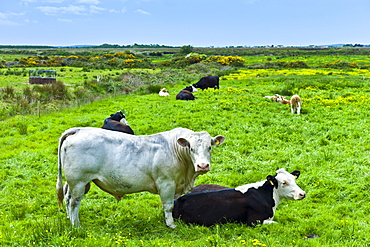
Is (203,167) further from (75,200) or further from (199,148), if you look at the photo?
(75,200)

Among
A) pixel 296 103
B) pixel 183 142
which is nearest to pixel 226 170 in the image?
pixel 183 142

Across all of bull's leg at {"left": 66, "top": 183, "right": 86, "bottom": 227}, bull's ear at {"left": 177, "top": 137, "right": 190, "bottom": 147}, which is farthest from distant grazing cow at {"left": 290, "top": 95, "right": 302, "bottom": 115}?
bull's leg at {"left": 66, "top": 183, "right": 86, "bottom": 227}

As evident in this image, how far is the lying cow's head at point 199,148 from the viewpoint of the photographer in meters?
6.31

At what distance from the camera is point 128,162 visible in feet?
22.2

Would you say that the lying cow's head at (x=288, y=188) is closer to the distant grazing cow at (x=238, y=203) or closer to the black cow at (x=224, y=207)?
the distant grazing cow at (x=238, y=203)

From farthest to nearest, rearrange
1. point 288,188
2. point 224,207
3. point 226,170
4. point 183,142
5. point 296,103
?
1. point 296,103
2. point 226,170
3. point 288,188
4. point 224,207
5. point 183,142

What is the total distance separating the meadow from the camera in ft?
20.6

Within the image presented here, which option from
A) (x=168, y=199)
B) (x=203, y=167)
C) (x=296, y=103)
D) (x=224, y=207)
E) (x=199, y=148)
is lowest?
(x=224, y=207)

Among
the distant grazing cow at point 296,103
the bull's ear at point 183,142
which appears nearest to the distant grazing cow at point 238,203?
the bull's ear at point 183,142

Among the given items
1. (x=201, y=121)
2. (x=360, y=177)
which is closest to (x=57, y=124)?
(x=201, y=121)

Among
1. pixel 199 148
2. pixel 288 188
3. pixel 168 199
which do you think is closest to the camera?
pixel 199 148

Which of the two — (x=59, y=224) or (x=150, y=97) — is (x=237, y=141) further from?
(x=150, y=97)

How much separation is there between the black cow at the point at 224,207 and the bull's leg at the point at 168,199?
30 cm

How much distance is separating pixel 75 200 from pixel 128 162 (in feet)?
4.38
